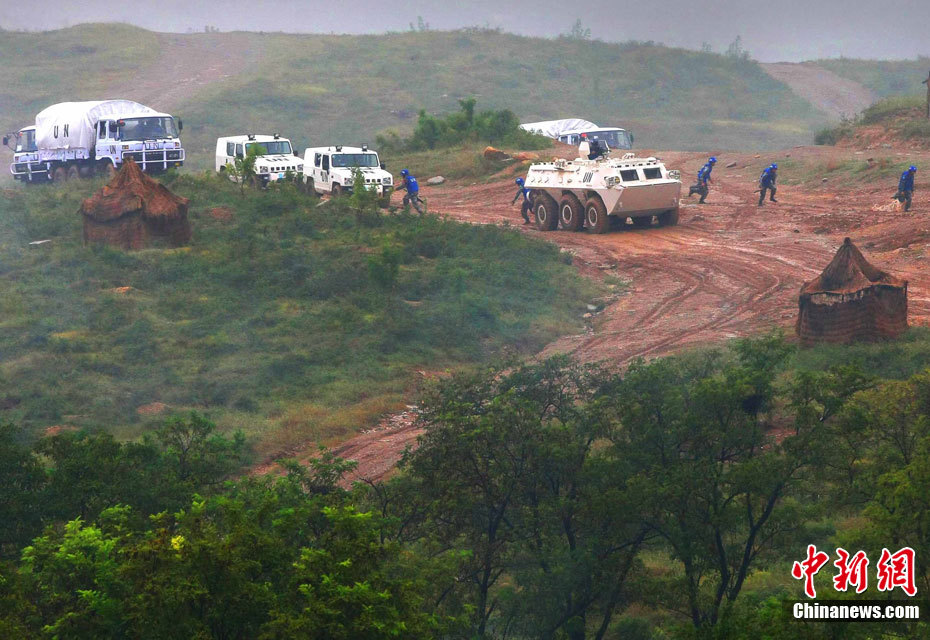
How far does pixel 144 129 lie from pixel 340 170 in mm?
7252

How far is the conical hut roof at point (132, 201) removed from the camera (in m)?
22.2

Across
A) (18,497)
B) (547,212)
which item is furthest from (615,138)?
(18,497)

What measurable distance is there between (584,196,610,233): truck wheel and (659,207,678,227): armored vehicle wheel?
1.82m

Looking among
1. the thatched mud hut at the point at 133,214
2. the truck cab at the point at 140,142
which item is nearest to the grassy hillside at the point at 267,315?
the thatched mud hut at the point at 133,214

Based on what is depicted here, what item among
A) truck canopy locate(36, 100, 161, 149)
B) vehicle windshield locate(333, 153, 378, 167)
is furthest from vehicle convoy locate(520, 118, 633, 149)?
truck canopy locate(36, 100, 161, 149)

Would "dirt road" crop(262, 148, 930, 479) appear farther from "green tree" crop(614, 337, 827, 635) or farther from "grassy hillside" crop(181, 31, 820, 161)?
"grassy hillside" crop(181, 31, 820, 161)

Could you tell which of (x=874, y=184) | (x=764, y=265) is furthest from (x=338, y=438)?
(x=874, y=184)

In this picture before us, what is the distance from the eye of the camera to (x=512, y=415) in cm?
973

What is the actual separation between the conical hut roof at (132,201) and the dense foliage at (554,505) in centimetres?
1321

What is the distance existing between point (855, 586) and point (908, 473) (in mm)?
1187

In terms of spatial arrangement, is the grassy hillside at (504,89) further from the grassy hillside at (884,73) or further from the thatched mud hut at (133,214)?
the thatched mud hut at (133,214)

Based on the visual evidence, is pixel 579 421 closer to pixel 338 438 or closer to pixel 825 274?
pixel 338 438

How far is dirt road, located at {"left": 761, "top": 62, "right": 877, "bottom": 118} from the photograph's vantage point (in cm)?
7168

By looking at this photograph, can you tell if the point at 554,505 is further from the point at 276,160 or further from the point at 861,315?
the point at 276,160
